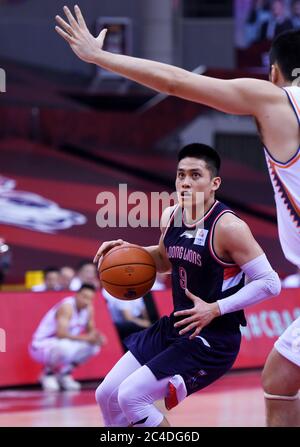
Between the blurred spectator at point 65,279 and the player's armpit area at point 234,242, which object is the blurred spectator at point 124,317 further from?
the player's armpit area at point 234,242

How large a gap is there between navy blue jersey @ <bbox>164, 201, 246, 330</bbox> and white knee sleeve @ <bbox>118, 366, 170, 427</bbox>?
0.46 m

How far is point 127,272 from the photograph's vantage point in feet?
19.1

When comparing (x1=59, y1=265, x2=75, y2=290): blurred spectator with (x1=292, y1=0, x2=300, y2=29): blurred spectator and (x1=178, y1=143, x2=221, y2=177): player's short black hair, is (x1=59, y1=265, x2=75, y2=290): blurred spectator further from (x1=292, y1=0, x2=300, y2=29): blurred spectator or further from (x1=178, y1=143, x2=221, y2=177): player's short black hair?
(x1=292, y1=0, x2=300, y2=29): blurred spectator

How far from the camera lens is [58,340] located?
11.2m

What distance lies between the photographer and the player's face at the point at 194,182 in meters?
5.76

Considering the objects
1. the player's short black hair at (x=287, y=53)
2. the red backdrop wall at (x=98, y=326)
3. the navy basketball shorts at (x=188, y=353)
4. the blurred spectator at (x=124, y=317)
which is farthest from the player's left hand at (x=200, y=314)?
the blurred spectator at (x=124, y=317)

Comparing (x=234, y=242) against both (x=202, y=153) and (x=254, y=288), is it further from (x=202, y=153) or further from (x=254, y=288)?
(x=202, y=153)

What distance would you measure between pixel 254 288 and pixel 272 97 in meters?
1.38

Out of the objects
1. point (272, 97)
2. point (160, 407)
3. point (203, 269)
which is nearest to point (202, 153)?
point (203, 269)

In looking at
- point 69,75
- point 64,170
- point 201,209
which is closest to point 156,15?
point 69,75

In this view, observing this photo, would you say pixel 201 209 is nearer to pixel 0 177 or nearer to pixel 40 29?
pixel 0 177

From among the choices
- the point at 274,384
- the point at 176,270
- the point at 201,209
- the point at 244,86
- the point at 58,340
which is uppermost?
the point at 244,86

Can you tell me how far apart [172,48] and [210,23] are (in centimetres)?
117
